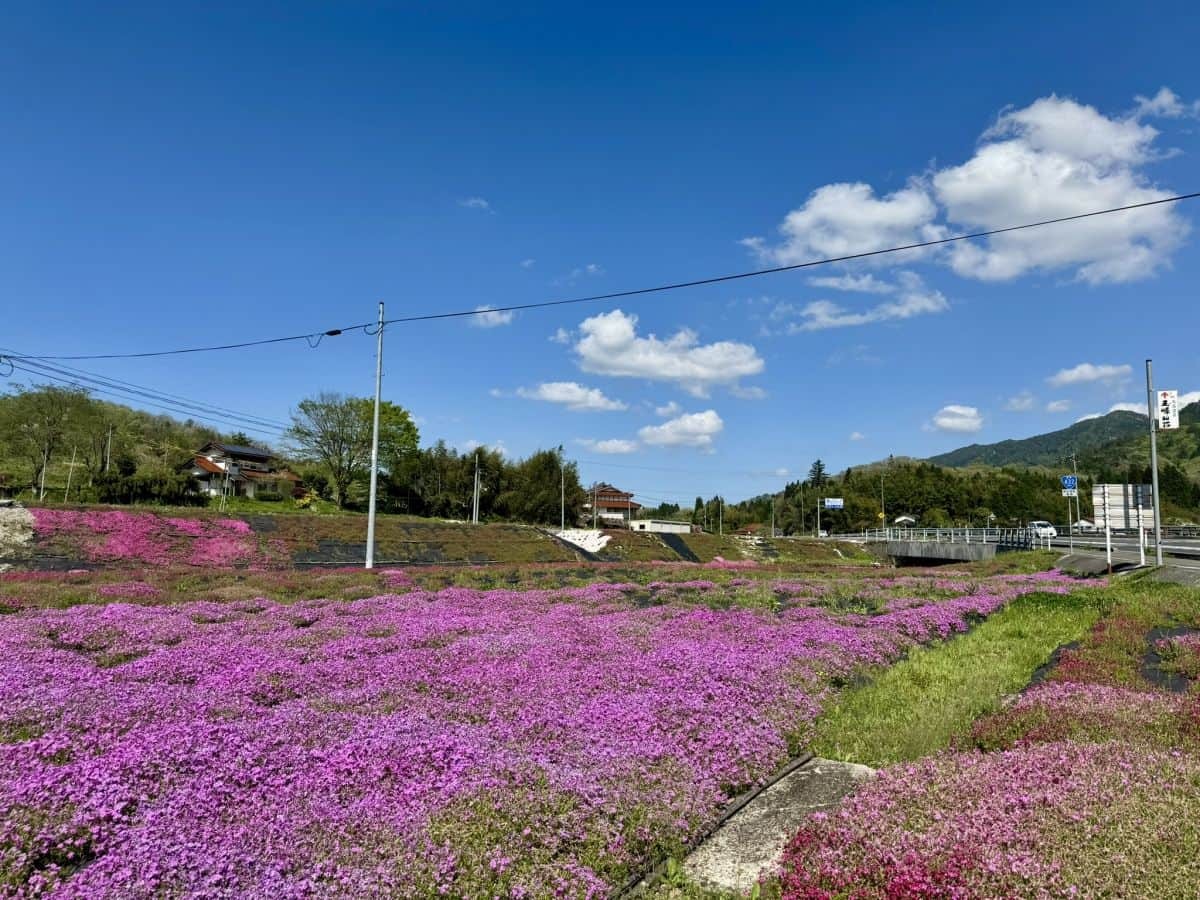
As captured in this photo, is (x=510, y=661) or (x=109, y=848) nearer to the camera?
(x=109, y=848)

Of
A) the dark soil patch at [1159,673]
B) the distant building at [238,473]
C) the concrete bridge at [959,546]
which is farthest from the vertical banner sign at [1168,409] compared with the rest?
the distant building at [238,473]

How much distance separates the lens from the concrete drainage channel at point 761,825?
4.72 metres

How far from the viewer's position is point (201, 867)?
161 inches

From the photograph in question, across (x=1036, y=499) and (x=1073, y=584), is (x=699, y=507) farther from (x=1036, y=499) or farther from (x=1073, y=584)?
(x=1073, y=584)

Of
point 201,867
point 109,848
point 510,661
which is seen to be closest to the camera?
point 201,867

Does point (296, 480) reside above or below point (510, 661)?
above

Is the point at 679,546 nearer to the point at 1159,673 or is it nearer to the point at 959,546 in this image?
the point at 959,546

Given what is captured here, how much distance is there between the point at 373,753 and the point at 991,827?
14.9 ft

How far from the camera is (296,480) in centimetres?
9744

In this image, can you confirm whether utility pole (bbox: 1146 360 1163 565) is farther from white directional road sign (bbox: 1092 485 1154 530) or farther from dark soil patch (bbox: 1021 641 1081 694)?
dark soil patch (bbox: 1021 641 1081 694)

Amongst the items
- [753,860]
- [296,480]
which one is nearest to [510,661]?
[753,860]

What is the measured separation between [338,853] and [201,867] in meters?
0.76

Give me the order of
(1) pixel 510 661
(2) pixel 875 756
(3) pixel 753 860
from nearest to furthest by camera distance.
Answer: (3) pixel 753 860 → (2) pixel 875 756 → (1) pixel 510 661

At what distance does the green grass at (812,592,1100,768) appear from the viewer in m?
7.35
